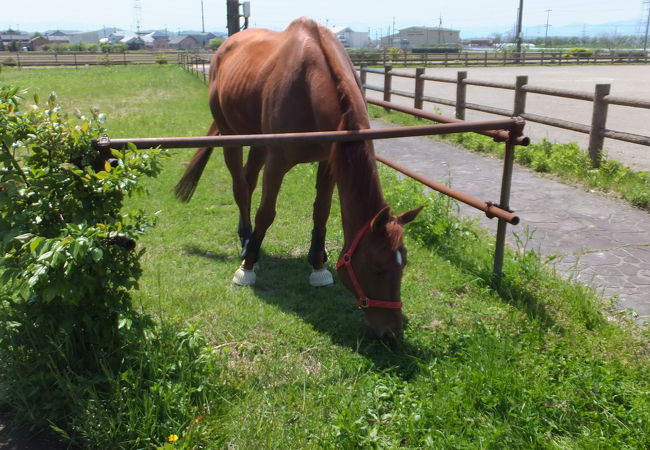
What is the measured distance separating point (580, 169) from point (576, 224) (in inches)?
87.0

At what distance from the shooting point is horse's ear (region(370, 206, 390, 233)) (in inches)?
112

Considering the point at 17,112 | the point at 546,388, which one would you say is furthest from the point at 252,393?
the point at 17,112

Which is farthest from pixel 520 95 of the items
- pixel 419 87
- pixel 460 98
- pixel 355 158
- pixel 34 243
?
pixel 34 243

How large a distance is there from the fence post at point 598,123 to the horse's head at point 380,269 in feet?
17.9

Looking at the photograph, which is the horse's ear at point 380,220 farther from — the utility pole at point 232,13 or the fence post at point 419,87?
the utility pole at point 232,13

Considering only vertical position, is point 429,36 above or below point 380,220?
above

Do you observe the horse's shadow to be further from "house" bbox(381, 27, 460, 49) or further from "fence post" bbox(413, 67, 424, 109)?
"house" bbox(381, 27, 460, 49)

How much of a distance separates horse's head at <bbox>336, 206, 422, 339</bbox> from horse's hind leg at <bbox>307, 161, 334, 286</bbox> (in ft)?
3.50

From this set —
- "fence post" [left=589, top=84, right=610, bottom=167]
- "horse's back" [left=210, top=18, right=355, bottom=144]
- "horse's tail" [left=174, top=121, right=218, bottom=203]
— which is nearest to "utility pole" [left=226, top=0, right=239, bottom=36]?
"horse's back" [left=210, top=18, right=355, bottom=144]

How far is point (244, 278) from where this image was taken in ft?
13.8

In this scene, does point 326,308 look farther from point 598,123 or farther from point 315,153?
point 598,123

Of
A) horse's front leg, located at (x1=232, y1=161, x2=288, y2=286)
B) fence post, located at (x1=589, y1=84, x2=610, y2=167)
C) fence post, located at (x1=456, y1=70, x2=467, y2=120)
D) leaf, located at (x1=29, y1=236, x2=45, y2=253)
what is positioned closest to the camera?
leaf, located at (x1=29, y1=236, x2=45, y2=253)

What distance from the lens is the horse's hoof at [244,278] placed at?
13.8ft

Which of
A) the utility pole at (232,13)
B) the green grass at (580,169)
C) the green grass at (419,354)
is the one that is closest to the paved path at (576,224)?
the green grass at (580,169)
